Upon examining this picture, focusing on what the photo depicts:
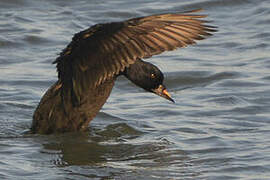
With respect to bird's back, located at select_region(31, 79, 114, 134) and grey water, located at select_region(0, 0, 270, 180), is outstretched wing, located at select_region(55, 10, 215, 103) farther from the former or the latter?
grey water, located at select_region(0, 0, 270, 180)

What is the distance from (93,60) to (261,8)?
7.66m

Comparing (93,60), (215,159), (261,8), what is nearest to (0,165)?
(93,60)

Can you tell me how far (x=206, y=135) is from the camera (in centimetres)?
866

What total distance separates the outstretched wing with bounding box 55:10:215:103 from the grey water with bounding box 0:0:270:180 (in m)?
0.85

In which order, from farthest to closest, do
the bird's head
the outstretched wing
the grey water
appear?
1. the bird's head
2. the grey water
3. the outstretched wing

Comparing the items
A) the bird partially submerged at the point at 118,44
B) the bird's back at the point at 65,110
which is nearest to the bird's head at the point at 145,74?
the bird's back at the point at 65,110

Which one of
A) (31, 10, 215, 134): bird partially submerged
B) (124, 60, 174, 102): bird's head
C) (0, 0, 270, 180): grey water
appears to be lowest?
(0, 0, 270, 180): grey water

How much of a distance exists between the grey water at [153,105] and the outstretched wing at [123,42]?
85cm

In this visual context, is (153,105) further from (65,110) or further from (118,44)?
(118,44)

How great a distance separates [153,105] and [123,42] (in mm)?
2651

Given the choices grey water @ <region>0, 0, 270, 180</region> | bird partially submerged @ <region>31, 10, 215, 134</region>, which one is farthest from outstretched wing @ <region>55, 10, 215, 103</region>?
grey water @ <region>0, 0, 270, 180</region>

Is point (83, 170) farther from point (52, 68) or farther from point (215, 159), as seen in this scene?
point (52, 68)

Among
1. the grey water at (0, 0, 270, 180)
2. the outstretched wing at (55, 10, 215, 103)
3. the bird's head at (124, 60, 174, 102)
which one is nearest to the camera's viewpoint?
the outstretched wing at (55, 10, 215, 103)

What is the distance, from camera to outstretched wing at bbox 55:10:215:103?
7.40 m
